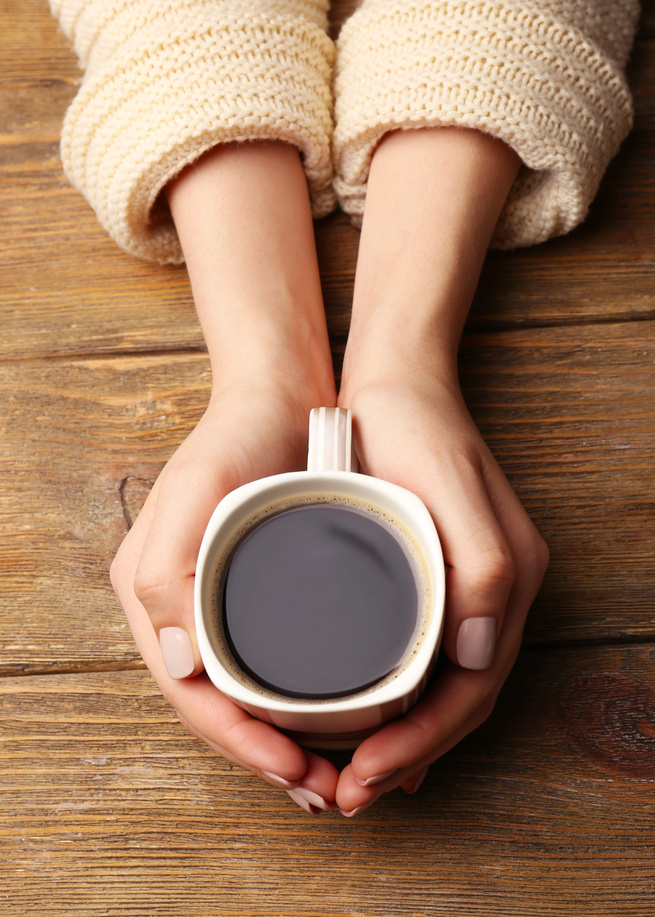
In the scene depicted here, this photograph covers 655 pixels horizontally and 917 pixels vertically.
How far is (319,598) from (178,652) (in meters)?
0.11

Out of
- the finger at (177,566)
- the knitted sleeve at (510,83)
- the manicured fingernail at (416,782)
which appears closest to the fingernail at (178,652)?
the finger at (177,566)

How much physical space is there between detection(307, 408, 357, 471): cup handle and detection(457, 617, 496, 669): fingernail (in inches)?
5.2

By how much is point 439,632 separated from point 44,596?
0.42 metres

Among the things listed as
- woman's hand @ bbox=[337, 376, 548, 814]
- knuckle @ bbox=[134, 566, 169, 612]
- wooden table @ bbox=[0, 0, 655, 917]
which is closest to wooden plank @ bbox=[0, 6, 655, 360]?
wooden table @ bbox=[0, 0, 655, 917]

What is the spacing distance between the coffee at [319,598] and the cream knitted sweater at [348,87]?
39cm

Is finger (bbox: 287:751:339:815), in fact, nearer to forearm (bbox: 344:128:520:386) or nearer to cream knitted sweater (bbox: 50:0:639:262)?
forearm (bbox: 344:128:520:386)

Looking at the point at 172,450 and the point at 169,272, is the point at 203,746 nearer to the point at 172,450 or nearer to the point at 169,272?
the point at 172,450

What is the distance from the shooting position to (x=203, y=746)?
605mm

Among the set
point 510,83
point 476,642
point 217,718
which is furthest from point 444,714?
point 510,83

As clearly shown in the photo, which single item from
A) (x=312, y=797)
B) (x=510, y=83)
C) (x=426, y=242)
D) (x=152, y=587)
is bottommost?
(x=312, y=797)

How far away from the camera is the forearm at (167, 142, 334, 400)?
63 cm

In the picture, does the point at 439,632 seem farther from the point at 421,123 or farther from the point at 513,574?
the point at 421,123

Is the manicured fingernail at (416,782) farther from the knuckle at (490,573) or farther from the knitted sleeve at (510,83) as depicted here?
the knitted sleeve at (510,83)

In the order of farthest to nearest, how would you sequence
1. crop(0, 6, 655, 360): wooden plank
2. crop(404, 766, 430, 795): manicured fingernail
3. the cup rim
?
crop(0, 6, 655, 360): wooden plank
crop(404, 766, 430, 795): manicured fingernail
the cup rim
